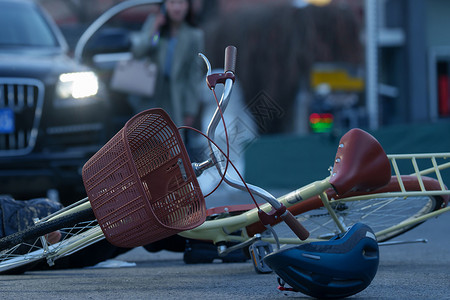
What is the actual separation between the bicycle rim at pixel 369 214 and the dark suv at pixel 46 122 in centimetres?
348

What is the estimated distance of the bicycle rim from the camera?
15.3 feet

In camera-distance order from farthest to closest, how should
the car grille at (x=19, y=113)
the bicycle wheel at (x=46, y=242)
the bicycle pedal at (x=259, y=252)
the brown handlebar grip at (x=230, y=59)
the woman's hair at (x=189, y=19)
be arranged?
the woman's hair at (x=189, y=19) → the car grille at (x=19, y=113) → the bicycle pedal at (x=259, y=252) → the bicycle wheel at (x=46, y=242) → the brown handlebar grip at (x=230, y=59)

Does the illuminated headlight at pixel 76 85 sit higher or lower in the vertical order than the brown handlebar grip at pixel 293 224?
higher

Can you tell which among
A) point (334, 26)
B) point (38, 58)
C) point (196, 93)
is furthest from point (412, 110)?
point (334, 26)

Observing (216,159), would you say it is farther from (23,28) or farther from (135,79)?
(23,28)

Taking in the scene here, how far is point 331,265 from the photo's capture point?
3.63 m

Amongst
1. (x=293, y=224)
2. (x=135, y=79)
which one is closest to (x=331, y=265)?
(x=293, y=224)

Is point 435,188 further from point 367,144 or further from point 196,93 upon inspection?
point 196,93

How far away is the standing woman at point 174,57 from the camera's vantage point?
8336 mm

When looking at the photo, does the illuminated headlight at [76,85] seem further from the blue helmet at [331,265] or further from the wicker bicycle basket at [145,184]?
the blue helmet at [331,265]

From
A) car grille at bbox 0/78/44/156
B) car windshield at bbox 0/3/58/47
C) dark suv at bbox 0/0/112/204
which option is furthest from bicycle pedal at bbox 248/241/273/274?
car windshield at bbox 0/3/58/47

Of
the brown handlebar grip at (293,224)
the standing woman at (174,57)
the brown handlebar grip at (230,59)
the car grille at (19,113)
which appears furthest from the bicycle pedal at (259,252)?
the standing woman at (174,57)

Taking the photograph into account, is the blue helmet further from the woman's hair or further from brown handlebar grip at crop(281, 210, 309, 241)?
the woman's hair

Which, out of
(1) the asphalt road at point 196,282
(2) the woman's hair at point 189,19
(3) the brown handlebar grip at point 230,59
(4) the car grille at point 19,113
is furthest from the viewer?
(2) the woman's hair at point 189,19
